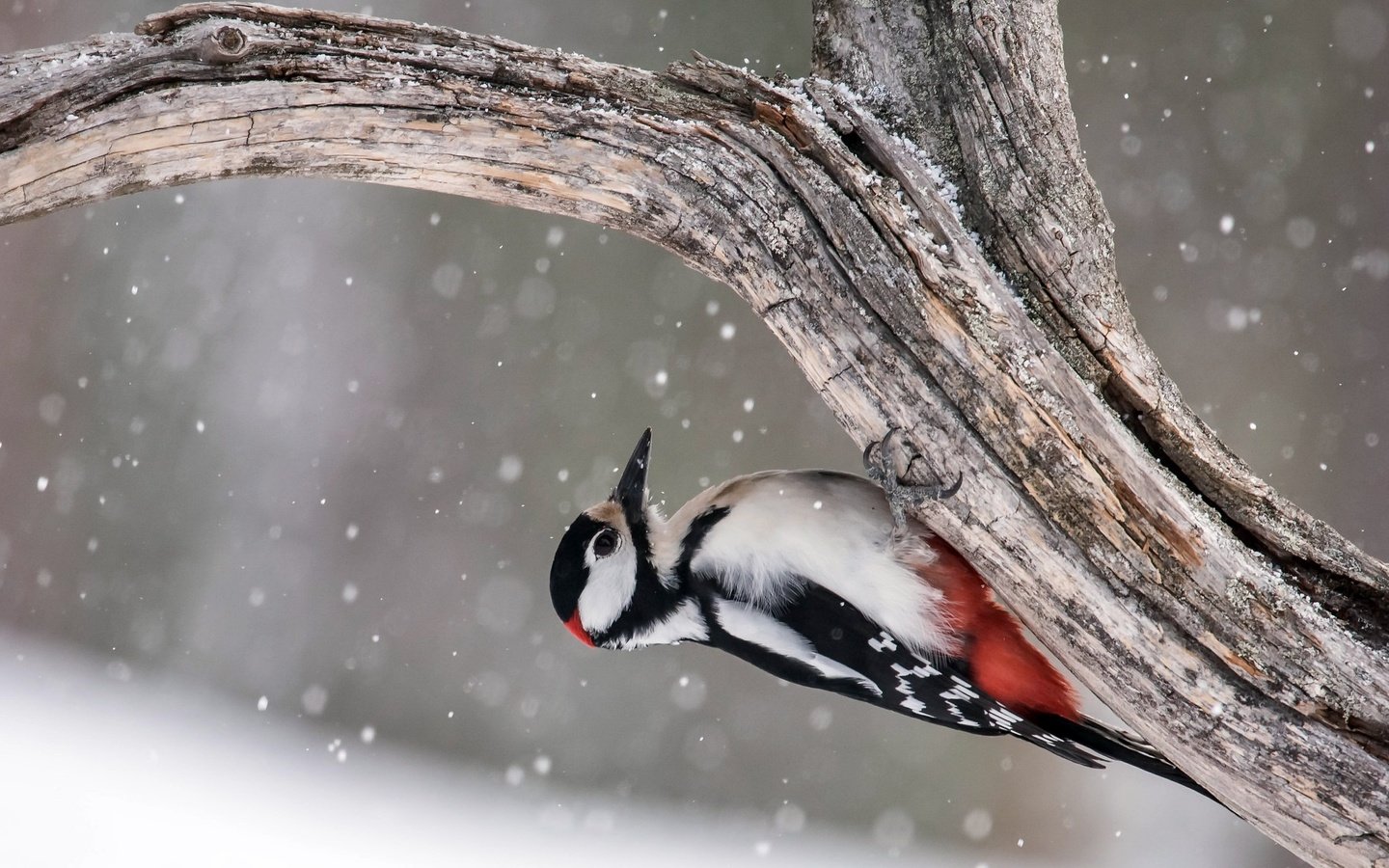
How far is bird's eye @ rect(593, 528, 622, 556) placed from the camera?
1417 millimetres

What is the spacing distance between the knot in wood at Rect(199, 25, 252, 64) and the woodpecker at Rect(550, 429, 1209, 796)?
729mm

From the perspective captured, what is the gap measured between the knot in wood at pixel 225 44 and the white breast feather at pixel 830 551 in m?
0.80

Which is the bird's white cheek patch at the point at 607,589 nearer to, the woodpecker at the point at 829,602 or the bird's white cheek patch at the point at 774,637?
the woodpecker at the point at 829,602

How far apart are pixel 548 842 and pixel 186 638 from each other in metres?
1.12

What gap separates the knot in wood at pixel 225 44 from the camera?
0.98m

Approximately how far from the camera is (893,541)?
4.11ft

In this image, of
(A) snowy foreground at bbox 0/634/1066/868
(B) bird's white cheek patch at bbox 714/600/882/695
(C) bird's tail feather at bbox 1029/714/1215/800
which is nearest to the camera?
(C) bird's tail feather at bbox 1029/714/1215/800

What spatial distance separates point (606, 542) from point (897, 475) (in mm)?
502

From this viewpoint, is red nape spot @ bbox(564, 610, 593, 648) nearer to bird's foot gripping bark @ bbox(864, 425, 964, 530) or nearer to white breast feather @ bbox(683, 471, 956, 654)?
white breast feather @ bbox(683, 471, 956, 654)

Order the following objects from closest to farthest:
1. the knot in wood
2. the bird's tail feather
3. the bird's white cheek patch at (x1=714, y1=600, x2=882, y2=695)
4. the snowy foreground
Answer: the knot in wood → the bird's tail feather → the bird's white cheek patch at (x1=714, y1=600, x2=882, y2=695) → the snowy foreground

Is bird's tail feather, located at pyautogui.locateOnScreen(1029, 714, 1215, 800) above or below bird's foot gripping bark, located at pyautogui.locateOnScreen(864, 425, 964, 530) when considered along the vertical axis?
below

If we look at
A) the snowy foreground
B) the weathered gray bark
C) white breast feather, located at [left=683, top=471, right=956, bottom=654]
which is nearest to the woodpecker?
white breast feather, located at [left=683, top=471, right=956, bottom=654]

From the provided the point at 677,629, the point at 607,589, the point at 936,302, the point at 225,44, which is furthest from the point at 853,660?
the point at 225,44

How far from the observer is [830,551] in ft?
4.23
